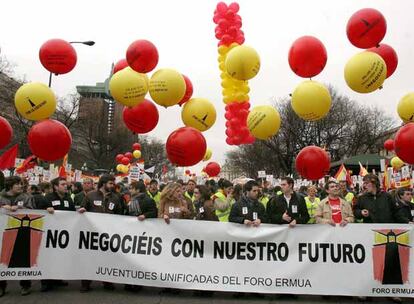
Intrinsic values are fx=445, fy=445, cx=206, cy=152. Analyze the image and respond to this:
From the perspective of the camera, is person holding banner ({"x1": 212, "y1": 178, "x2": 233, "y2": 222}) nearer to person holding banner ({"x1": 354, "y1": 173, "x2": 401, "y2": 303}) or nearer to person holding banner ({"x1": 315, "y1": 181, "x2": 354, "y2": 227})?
person holding banner ({"x1": 315, "y1": 181, "x2": 354, "y2": 227})

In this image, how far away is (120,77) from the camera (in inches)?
349

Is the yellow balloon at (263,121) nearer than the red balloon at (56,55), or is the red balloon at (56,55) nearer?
the red balloon at (56,55)

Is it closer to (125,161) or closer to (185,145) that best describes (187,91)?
(185,145)

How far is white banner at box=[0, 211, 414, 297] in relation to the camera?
7.09 meters

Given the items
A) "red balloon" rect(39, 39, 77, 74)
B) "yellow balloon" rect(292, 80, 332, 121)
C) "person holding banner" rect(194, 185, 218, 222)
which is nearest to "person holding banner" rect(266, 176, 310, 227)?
"person holding banner" rect(194, 185, 218, 222)

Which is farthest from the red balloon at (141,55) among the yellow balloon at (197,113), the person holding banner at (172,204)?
the person holding banner at (172,204)

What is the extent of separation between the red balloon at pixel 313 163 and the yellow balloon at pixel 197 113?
2183 mm

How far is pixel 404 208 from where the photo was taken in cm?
786

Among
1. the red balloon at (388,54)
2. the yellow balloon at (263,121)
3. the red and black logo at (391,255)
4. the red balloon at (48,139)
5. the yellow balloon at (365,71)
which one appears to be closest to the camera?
the red and black logo at (391,255)

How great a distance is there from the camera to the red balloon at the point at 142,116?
9.57m

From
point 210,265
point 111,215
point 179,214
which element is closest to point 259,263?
point 210,265

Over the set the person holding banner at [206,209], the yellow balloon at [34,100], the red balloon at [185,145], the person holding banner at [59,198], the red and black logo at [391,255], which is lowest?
the red and black logo at [391,255]

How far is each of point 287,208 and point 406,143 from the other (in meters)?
2.61

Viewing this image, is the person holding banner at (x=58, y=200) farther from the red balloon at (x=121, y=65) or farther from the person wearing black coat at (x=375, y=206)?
the person wearing black coat at (x=375, y=206)
